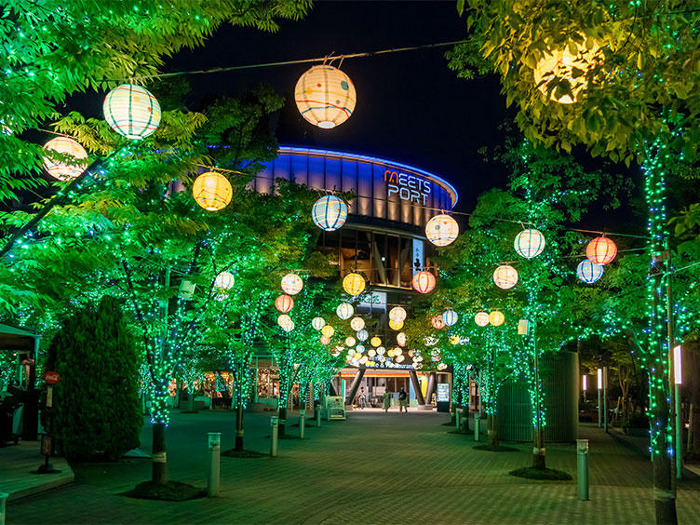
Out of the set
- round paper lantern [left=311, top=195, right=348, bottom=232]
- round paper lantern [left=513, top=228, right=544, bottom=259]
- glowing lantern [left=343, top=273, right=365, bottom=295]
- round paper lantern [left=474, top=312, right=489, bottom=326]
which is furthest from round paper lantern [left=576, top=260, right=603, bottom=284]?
glowing lantern [left=343, top=273, right=365, bottom=295]

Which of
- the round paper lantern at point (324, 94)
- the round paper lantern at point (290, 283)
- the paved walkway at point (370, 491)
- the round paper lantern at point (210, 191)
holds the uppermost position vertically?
the round paper lantern at point (324, 94)

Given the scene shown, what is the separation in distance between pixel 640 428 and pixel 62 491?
2975cm

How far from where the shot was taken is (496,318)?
1839 centimetres

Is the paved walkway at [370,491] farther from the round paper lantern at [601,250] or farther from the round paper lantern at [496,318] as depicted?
the round paper lantern at [601,250]

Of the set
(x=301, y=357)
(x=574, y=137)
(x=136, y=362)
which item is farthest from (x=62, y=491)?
(x=301, y=357)

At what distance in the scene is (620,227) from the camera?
33.2 m

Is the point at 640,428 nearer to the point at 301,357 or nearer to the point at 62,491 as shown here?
the point at 301,357

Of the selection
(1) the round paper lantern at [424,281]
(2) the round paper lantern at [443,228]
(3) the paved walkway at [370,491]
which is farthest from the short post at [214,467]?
(1) the round paper lantern at [424,281]

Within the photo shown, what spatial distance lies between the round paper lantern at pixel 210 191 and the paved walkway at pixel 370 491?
15.8 feet

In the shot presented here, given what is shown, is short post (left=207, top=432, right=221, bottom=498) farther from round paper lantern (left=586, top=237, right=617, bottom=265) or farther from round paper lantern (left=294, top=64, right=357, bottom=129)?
round paper lantern (left=586, top=237, right=617, bottom=265)

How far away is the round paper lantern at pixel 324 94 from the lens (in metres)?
8.14

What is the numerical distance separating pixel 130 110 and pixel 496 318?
12732 mm

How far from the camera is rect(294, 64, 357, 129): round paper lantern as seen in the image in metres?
8.14

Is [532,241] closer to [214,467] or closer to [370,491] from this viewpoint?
[370,491]
